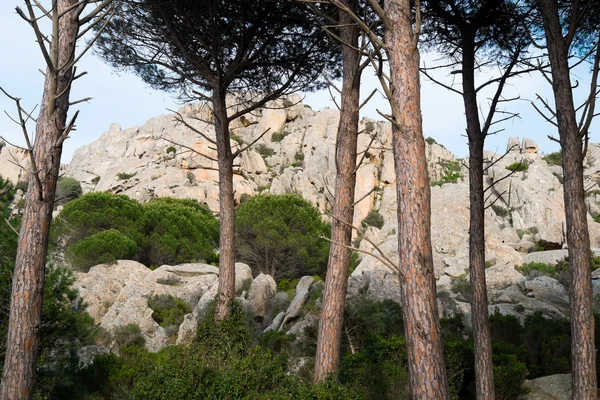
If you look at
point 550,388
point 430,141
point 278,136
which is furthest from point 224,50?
point 430,141

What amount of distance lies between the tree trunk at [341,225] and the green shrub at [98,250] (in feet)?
46.6

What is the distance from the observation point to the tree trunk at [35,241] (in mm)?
4285

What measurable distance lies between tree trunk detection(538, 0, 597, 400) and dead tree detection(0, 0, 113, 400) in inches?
191

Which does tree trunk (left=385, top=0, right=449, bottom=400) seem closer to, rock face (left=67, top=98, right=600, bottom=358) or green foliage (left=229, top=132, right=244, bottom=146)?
rock face (left=67, top=98, right=600, bottom=358)

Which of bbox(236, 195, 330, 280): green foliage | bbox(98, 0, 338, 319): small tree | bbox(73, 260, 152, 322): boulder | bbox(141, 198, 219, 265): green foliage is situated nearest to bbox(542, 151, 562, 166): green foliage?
bbox(236, 195, 330, 280): green foliage

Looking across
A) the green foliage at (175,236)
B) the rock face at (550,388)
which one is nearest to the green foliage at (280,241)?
the green foliage at (175,236)

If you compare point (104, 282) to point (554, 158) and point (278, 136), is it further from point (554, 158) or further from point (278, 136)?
point (554, 158)

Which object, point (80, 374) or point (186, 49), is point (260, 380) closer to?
point (80, 374)

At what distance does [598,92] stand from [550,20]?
1.00m

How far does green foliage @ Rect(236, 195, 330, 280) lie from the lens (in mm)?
21672

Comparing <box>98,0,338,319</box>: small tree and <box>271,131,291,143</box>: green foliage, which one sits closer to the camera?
<box>98,0,338,319</box>: small tree

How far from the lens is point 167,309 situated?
14016 mm

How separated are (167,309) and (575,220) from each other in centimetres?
1092

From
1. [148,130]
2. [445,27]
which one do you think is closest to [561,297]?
[445,27]
